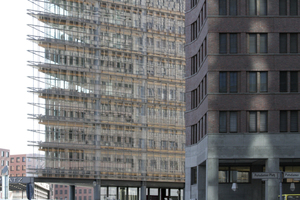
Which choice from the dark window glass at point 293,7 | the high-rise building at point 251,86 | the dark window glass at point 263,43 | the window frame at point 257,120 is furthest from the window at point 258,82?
the dark window glass at point 293,7

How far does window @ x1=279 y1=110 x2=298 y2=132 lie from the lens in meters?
46.9

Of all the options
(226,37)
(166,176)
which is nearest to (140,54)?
(166,176)

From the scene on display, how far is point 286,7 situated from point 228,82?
323 inches

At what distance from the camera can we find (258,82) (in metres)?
47.6

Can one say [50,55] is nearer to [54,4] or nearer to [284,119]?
[54,4]

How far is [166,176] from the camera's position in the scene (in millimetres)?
91000

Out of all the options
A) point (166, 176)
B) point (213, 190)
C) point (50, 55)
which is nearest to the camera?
point (213, 190)

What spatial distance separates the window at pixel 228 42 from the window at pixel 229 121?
5291 mm

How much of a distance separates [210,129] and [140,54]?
4584cm

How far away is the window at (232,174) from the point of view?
5391cm

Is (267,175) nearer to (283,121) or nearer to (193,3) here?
(283,121)

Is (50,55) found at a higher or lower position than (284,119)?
higher

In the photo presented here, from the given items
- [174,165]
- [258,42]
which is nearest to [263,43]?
[258,42]

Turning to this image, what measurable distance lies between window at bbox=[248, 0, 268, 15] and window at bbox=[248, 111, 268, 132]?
8640mm
